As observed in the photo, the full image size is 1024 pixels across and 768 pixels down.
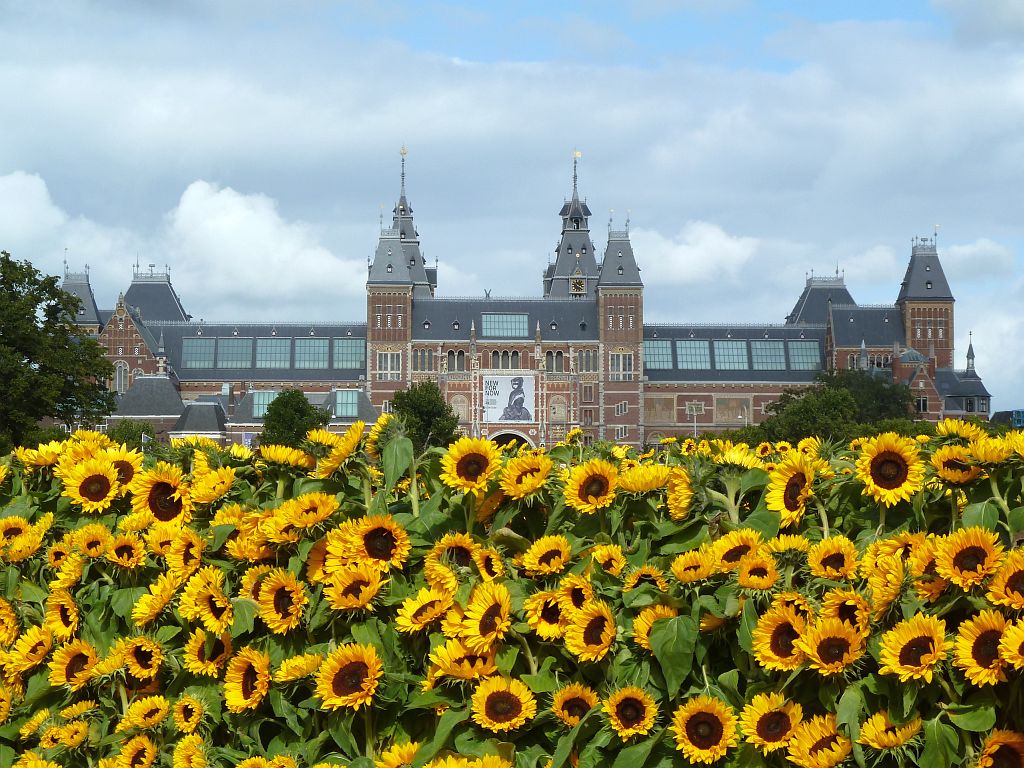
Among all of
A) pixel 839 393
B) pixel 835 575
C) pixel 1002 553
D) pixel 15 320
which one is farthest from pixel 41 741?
pixel 839 393

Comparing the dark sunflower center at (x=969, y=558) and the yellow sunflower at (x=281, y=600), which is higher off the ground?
the dark sunflower center at (x=969, y=558)

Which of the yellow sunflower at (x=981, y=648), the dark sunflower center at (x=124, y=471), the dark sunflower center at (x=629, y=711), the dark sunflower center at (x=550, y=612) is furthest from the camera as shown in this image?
the dark sunflower center at (x=124, y=471)

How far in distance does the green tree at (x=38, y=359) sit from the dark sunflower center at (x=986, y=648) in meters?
31.5

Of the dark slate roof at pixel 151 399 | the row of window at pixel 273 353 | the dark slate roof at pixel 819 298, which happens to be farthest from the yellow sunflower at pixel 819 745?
the dark slate roof at pixel 819 298

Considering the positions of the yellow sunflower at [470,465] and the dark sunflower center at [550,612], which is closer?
the dark sunflower center at [550,612]

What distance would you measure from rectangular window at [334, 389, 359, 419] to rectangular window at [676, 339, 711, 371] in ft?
77.2

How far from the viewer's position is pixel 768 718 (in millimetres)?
3238

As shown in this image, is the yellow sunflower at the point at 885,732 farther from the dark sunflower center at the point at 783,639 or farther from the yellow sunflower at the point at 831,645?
the dark sunflower center at the point at 783,639

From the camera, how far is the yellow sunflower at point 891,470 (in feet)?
11.6

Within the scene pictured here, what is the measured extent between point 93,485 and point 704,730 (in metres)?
2.79

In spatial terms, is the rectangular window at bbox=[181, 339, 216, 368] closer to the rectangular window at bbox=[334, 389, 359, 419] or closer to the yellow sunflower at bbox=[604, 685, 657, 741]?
the rectangular window at bbox=[334, 389, 359, 419]

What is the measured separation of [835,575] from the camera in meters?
3.29

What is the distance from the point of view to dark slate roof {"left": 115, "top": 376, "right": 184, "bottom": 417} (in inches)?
2653

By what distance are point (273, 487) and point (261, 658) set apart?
0.89m
